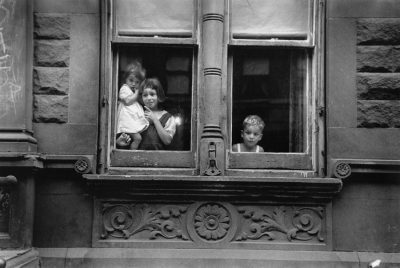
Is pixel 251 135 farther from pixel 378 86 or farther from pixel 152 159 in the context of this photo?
pixel 378 86

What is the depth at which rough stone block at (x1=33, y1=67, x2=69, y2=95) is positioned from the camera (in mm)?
7285

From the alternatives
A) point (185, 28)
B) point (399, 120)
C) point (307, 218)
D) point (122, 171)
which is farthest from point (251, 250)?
point (185, 28)

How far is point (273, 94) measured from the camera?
25.0ft

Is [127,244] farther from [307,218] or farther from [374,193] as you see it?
[374,193]

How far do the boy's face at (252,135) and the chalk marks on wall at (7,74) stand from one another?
2.90 m

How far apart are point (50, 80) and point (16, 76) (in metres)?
0.43

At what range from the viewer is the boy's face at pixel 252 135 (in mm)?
7492

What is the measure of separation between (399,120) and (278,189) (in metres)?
1.77

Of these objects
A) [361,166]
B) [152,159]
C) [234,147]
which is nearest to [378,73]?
[361,166]

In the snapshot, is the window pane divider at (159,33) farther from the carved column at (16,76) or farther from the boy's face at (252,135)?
the boy's face at (252,135)

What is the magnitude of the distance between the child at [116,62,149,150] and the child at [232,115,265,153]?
1271 mm

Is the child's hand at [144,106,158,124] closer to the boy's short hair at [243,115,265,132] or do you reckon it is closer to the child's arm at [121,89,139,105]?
the child's arm at [121,89,139,105]

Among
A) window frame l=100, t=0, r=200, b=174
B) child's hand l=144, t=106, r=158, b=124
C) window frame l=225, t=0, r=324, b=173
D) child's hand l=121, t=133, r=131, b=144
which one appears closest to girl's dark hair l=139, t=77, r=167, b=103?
child's hand l=144, t=106, r=158, b=124

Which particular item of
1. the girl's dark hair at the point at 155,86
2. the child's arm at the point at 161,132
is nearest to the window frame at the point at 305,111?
the child's arm at the point at 161,132
